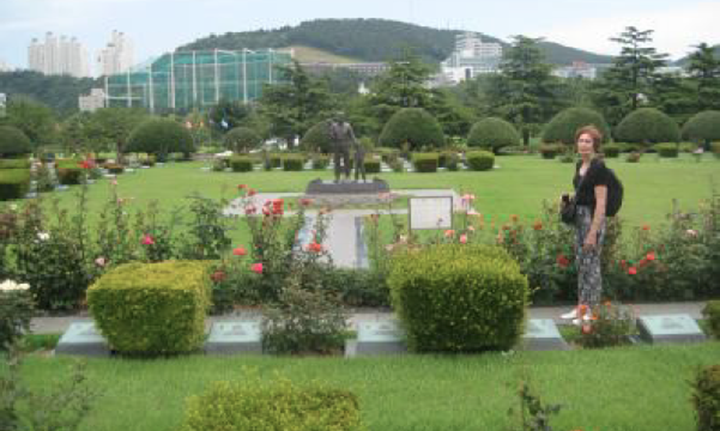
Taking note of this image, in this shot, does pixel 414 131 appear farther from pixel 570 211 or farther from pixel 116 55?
pixel 116 55

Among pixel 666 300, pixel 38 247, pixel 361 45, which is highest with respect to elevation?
pixel 361 45

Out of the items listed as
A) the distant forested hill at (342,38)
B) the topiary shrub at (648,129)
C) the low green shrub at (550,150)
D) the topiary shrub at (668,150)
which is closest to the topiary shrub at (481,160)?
the low green shrub at (550,150)

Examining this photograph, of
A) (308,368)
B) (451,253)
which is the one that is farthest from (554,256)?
(308,368)

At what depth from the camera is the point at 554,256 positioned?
7.00 meters

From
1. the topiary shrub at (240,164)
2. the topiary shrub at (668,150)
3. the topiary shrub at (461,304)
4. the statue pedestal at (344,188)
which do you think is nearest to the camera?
the topiary shrub at (461,304)

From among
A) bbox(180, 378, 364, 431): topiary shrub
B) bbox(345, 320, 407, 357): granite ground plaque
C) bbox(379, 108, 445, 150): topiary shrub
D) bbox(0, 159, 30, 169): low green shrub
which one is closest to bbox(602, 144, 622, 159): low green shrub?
bbox(379, 108, 445, 150): topiary shrub

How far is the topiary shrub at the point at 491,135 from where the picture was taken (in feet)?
101

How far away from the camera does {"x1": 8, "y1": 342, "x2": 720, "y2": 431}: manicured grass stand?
13.1 ft

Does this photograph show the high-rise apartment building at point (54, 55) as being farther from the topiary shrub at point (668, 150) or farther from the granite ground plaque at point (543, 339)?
the granite ground plaque at point (543, 339)

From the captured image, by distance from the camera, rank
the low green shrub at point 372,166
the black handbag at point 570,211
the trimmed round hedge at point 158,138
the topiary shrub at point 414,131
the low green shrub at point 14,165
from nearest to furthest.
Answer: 1. the black handbag at point 570,211
2. the low green shrub at point 14,165
3. the low green shrub at point 372,166
4. the topiary shrub at point 414,131
5. the trimmed round hedge at point 158,138

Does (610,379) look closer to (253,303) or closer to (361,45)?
(253,303)

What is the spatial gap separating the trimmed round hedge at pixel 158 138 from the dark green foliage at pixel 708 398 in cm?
2950

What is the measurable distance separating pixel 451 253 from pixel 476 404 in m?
1.38

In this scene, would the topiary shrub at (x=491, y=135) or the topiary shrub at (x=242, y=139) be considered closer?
the topiary shrub at (x=491, y=135)
